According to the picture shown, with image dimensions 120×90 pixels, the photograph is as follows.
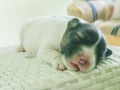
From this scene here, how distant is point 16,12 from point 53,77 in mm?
1591

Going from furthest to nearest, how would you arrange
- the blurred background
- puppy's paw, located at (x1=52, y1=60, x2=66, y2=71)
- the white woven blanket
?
the blurred background, puppy's paw, located at (x1=52, y1=60, x2=66, y2=71), the white woven blanket

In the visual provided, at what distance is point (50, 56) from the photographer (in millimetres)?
974

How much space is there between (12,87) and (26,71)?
127mm

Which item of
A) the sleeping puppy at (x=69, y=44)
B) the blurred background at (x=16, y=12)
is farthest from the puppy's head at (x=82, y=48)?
the blurred background at (x=16, y=12)

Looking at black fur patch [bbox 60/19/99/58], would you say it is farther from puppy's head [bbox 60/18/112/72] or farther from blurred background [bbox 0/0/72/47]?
blurred background [bbox 0/0/72/47]

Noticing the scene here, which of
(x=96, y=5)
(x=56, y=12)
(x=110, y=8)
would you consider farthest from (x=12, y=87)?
(x=56, y=12)

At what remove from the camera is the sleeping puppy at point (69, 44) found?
2.77ft

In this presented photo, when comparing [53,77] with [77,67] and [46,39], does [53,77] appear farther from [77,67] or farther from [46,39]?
[46,39]

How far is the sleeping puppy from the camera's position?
0.84 meters

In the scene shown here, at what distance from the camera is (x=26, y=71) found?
0.90 metres

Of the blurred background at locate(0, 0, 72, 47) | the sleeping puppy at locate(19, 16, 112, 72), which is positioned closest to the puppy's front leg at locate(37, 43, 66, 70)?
the sleeping puppy at locate(19, 16, 112, 72)

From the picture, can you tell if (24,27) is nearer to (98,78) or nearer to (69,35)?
(69,35)

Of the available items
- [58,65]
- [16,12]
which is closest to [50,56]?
[58,65]

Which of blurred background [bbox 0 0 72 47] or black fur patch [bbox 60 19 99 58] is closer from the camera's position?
black fur patch [bbox 60 19 99 58]
